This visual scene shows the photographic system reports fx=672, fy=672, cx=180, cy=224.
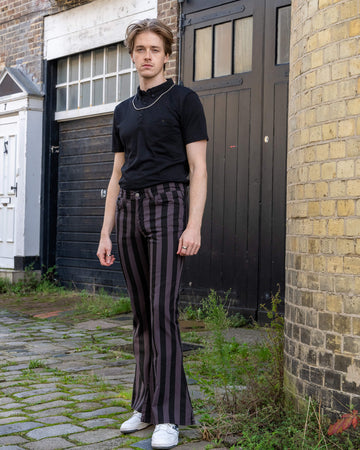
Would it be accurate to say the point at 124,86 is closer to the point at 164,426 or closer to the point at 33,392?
the point at 33,392

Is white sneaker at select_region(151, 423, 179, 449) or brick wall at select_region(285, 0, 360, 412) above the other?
brick wall at select_region(285, 0, 360, 412)

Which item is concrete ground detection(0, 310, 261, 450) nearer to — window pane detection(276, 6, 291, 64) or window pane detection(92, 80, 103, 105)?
window pane detection(276, 6, 291, 64)

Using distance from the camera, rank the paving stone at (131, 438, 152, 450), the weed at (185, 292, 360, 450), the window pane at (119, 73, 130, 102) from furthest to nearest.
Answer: the window pane at (119, 73, 130, 102), the paving stone at (131, 438, 152, 450), the weed at (185, 292, 360, 450)

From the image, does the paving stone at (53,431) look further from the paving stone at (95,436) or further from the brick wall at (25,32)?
the brick wall at (25,32)

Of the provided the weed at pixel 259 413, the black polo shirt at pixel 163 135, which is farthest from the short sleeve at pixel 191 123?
the weed at pixel 259 413

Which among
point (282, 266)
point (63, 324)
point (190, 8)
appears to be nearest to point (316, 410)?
point (282, 266)

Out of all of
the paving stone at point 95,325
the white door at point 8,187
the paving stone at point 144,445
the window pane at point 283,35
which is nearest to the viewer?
the paving stone at point 144,445

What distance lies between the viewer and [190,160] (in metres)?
3.25

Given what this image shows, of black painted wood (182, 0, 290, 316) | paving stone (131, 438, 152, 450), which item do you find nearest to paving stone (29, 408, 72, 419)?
paving stone (131, 438, 152, 450)

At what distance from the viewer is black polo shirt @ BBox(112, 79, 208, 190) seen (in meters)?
3.23

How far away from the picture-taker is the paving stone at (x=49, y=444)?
10.5 feet

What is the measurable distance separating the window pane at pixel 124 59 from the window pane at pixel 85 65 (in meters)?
0.75

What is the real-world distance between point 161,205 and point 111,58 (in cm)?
648

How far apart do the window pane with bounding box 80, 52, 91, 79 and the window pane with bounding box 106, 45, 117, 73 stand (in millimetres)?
440
